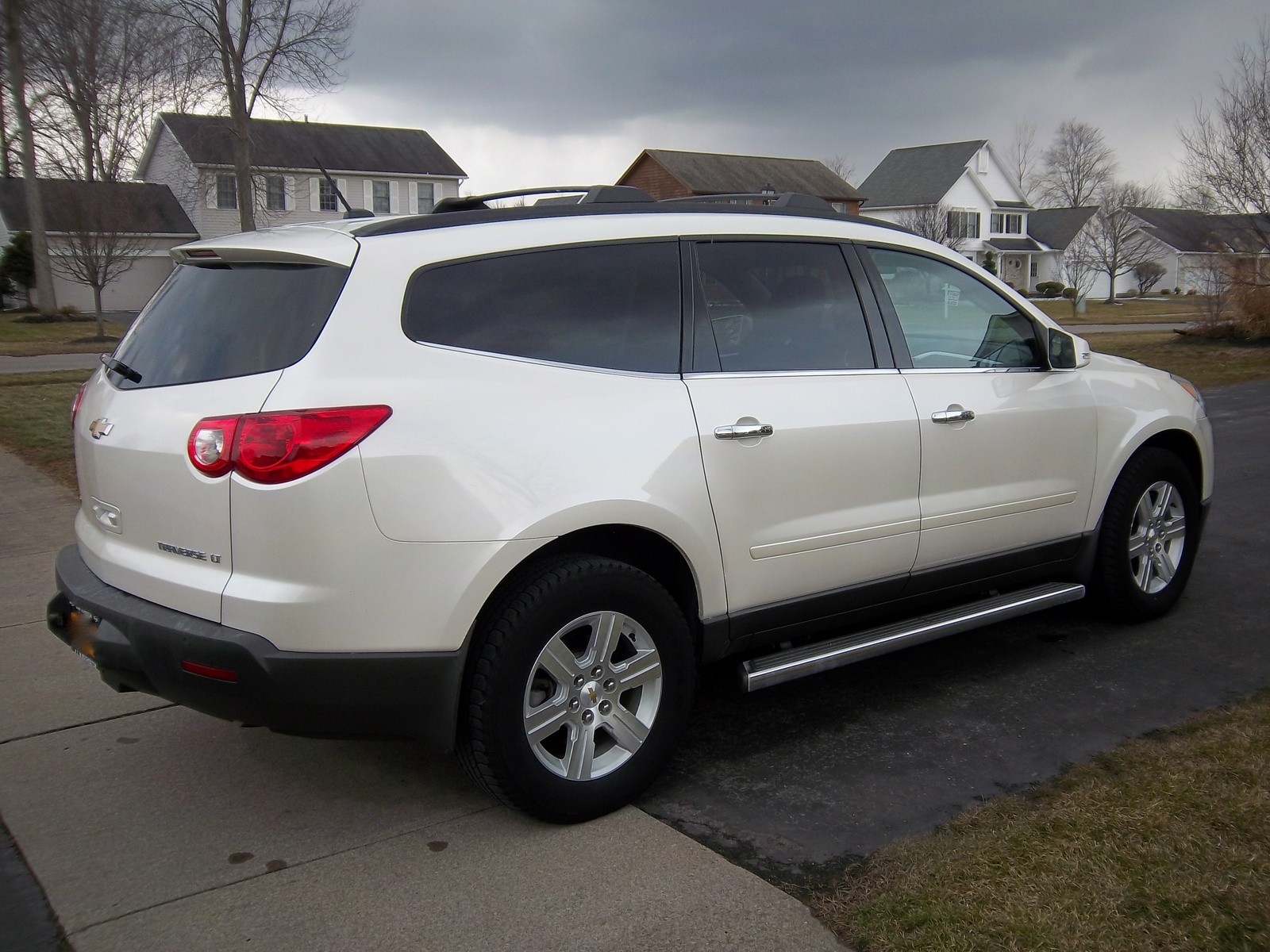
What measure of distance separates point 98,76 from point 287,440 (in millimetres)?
39065

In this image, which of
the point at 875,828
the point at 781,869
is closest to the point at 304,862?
the point at 781,869

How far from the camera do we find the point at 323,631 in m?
3.03

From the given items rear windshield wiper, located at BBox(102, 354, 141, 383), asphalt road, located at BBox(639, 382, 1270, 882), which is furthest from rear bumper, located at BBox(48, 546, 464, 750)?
asphalt road, located at BBox(639, 382, 1270, 882)

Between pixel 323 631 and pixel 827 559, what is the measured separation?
5.93ft

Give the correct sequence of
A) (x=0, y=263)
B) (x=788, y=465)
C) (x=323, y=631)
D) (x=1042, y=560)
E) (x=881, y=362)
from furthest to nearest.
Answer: (x=0, y=263)
(x=1042, y=560)
(x=881, y=362)
(x=788, y=465)
(x=323, y=631)

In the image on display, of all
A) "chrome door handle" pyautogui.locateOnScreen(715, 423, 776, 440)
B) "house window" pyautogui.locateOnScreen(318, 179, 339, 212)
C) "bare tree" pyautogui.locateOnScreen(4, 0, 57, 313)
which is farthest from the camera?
"house window" pyautogui.locateOnScreen(318, 179, 339, 212)

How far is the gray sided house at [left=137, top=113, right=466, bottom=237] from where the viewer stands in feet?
136

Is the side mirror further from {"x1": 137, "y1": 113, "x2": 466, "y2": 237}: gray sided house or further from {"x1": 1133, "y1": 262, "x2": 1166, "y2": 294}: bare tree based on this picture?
{"x1": 1133, "y1": 262, "x2": 1166, "y2": 294}: bare tree

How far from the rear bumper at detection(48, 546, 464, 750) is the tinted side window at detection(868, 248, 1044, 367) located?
236 cm

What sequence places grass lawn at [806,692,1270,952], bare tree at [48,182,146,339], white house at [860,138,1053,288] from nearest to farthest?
grass lawn at [806,692,1270,952] → bare tree at [48,182,146,339] → white house at [860,138,1053,288]

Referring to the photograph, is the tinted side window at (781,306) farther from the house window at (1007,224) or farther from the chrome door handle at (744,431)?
the house window at (1007,224)

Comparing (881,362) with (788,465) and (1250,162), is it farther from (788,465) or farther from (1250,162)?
(1250,162)

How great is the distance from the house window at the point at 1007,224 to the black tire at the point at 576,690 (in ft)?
223

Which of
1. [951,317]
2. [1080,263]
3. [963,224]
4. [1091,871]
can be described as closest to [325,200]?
[963,224]
